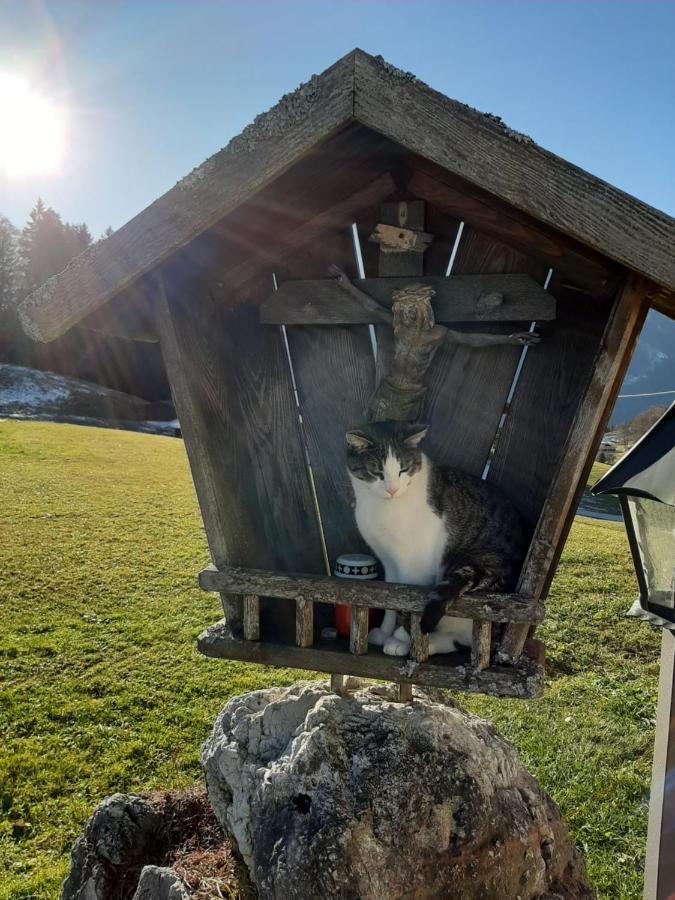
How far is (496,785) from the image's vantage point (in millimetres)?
2090

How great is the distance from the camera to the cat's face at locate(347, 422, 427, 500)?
1.99 metres

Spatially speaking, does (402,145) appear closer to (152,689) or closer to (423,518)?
(423,518)

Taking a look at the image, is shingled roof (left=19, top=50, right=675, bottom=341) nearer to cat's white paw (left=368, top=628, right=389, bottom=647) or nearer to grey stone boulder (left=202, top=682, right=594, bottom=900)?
cat's white paw (left=368, top=628, right=389, bottom=647)

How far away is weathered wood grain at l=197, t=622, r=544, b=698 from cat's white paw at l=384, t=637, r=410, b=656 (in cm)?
3

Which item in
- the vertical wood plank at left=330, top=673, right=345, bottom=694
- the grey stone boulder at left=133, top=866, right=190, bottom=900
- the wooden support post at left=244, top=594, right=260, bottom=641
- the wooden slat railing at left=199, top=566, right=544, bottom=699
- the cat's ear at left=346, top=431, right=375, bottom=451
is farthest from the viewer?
the vertical wood plank at left=330, top=673, right=345, bottom=694

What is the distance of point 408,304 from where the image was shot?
77.4 inches

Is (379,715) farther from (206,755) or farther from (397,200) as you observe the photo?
(397,200)

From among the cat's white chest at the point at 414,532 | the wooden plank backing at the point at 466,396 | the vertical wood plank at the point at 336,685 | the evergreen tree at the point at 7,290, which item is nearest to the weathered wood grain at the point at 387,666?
the cat's white chest at the point at 414,532

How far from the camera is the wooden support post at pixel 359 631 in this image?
5.92 ft

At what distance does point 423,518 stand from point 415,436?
29cm

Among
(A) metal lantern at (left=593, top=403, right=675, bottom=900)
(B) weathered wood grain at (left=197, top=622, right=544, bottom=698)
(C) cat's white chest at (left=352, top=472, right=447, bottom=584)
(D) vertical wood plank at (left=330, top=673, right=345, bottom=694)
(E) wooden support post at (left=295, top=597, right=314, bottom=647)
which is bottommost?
(D) vertical wood plank at (left=330, top=673, right=345, bottom=694)

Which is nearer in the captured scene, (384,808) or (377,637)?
(384,808)

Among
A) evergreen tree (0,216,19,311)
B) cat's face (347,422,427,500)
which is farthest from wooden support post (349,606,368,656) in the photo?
evergreen tree (0,216,19,311)

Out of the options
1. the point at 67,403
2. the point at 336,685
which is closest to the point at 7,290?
the point at 67,403
